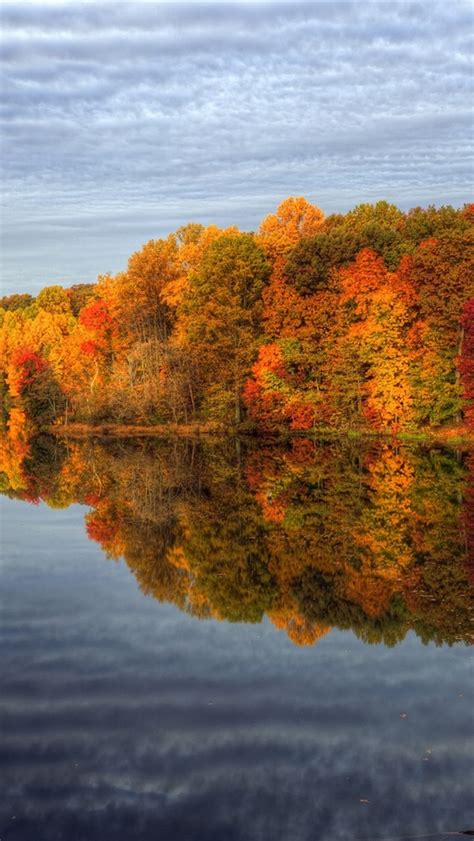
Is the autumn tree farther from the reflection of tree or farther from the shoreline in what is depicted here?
the reflection of tree

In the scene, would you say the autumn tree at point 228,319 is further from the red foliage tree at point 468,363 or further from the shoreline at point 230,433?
the red foliage tree at point 468,363

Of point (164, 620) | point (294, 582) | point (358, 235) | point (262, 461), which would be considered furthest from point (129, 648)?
point (358, 235)

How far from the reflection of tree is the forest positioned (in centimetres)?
1000

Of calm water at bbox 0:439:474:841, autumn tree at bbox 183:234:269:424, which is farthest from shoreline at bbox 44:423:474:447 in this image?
calm water at bbox 0:439:474:841

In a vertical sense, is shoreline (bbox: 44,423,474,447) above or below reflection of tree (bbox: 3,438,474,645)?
below

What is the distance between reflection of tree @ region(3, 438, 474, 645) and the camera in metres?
15.2

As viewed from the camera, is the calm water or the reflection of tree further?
the reflection of tree

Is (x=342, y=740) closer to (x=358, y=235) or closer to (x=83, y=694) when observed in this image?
(x=83, y=694)

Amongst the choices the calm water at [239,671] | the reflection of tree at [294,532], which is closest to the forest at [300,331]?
the reflection of tree at [294,532]

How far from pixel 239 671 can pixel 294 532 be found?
9.66 metres

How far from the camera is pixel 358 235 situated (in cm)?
5325

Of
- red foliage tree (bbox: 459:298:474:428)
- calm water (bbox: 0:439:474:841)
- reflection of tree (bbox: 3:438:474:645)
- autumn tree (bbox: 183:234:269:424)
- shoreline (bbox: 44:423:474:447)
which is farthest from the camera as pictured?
autumn tree (bbox: 183:234:269:424)

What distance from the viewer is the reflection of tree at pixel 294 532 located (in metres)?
15.2

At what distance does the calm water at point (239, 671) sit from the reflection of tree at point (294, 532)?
87 mm
